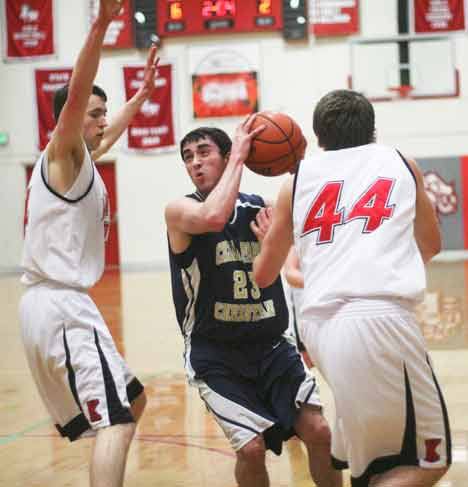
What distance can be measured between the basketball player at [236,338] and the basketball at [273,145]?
245 millimetres

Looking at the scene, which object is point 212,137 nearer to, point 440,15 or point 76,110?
point 76,110

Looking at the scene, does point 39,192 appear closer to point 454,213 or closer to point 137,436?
point 137,436

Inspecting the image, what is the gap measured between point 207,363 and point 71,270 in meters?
0.69

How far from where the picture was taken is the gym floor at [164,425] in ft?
15.2

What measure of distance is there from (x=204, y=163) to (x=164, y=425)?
236 cm

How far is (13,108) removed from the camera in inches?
737

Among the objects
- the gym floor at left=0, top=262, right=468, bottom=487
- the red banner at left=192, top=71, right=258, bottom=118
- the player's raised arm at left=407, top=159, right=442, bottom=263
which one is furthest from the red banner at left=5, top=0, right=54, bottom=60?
the player's raised arm at left=407, top=159, right=442, bottom=263

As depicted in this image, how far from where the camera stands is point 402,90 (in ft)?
55.2

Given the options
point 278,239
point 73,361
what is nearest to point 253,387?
point 73,361

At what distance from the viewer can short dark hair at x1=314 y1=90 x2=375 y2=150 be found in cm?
297

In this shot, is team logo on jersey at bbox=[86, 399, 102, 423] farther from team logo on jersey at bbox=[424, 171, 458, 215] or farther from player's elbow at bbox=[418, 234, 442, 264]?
team logo on jersey at bbox=[424, 171, 458, 215]

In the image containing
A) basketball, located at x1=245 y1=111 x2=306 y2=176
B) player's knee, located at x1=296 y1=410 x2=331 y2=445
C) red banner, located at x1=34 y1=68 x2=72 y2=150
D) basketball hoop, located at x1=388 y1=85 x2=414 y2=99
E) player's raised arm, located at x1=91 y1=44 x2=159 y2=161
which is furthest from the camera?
red banner, located at x1=34 y1=68 x2=72 y2=150

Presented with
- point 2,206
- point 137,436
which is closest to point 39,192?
point 137,436

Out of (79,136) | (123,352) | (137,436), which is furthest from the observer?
(123,352)
